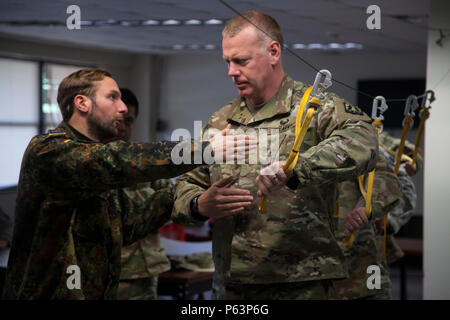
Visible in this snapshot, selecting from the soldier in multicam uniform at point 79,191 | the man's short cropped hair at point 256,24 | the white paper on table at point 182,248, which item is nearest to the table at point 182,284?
the white paper on table at point 182,248

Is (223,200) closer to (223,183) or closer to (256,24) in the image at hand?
(223,183)

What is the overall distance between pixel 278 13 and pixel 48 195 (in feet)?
2.65

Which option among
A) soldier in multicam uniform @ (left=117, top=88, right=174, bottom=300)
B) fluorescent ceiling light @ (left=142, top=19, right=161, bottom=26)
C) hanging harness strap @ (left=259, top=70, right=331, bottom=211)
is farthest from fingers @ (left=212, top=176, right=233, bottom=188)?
soldier in multicam uniform @ (left=117, top=88, right=174, bottom=300)

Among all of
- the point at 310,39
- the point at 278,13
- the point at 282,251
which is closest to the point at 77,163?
the point at 282,251

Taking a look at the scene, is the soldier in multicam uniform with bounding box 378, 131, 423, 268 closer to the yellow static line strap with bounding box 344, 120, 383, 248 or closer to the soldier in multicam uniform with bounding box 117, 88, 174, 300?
the yellow static line strap with bounding box 344, 120, 383, 248

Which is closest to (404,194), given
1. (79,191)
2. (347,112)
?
(347,112)

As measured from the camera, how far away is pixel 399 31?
2875 mm

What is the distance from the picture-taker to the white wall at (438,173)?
1918 millimetres

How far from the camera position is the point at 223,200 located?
149 cm

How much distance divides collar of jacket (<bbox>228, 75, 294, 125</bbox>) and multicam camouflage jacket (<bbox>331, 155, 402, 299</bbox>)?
0.56m

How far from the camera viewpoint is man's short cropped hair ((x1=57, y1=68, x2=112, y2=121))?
65.9 inches

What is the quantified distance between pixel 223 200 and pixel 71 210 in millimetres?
387

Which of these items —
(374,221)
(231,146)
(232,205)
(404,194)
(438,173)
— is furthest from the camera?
(404,194)

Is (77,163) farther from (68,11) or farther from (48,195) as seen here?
(68,11)
